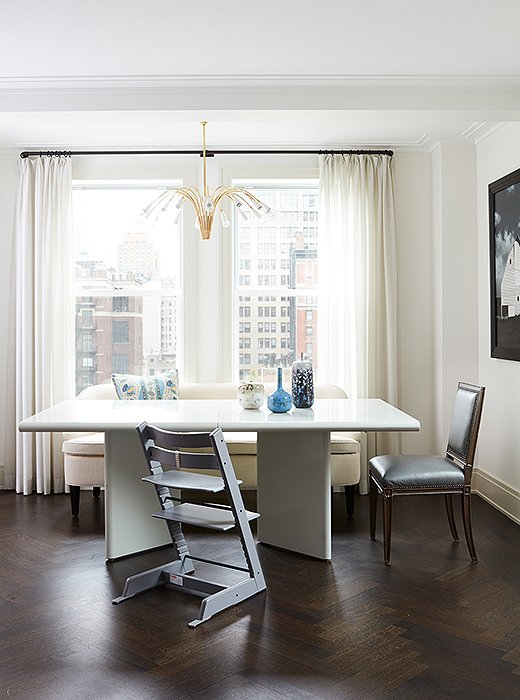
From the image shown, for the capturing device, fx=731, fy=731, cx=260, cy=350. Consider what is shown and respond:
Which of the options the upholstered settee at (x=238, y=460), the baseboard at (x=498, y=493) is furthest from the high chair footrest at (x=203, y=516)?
the baseboard at (x=498, y=493)

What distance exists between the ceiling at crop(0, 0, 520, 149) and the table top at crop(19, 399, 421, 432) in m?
1.77

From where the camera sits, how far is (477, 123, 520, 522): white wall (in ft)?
15.6

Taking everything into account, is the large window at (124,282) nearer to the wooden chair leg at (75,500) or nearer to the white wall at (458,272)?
the wooden chair leg at (75,500)

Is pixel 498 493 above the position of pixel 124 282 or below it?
below

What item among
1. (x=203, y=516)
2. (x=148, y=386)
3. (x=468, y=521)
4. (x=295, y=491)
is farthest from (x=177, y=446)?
(x=148, y=386)

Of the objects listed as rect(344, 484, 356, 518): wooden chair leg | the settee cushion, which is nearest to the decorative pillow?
the settee cushion

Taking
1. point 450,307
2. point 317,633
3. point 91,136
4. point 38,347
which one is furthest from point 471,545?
point 91,136

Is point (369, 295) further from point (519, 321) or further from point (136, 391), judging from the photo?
point (136, 391)

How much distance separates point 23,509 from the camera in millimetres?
5059

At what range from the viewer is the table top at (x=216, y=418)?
3.53 m

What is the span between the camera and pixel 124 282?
5852mm

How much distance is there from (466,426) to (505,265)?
1308 mm

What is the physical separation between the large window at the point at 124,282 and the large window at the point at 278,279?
53 cm

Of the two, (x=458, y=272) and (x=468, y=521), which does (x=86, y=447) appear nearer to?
(x=468, y=521)
